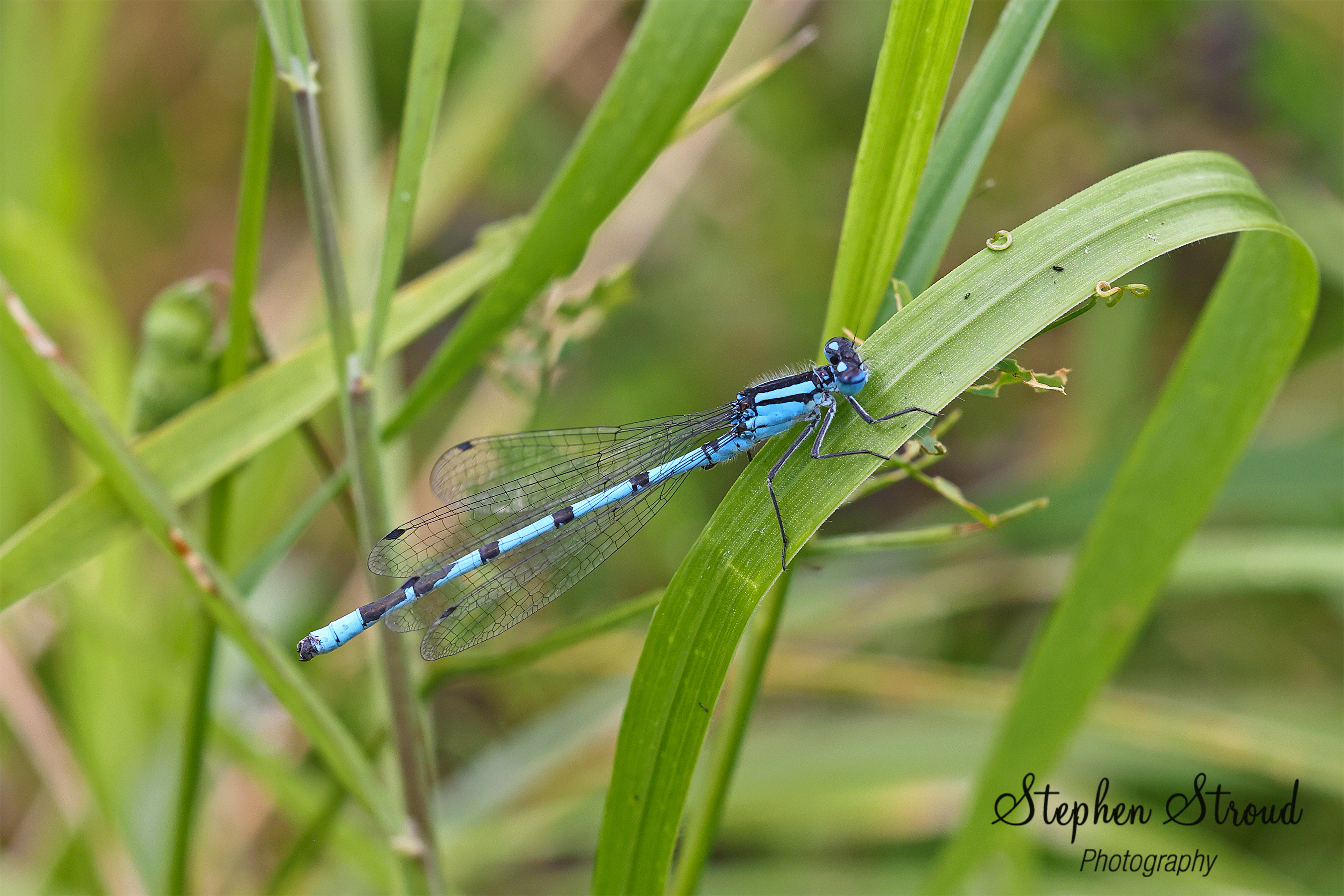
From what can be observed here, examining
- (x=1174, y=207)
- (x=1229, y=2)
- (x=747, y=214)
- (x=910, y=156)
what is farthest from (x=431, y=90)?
(x=1229, y=2)

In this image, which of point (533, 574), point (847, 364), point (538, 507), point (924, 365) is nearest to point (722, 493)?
point (538, 507)

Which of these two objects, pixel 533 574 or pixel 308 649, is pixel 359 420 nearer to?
pixel 308 649

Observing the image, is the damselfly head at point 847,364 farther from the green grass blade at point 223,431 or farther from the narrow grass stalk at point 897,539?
the green grass blade at point 223,431

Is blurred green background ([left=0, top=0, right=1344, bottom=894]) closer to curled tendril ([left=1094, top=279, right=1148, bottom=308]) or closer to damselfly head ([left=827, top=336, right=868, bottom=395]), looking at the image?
damselfly head ([left=827, top=336, right=868, bottom=395])

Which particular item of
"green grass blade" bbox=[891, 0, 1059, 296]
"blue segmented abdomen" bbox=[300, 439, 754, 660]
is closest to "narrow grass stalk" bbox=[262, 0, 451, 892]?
"blue segmented abdomen" bbox=[300, 439, 754, 660]

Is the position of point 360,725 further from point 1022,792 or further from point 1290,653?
point 1290,653

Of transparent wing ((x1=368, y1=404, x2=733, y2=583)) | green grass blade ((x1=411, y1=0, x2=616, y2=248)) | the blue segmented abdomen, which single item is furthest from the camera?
green grass blade ((x1=411, y1=0, x2=616, y2=248))

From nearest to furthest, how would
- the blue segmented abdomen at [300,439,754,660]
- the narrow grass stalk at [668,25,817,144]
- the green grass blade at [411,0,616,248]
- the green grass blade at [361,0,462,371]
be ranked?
1. the green grass blade at [361,0,462,371]
2. the narrow grass stalk at [668,25,817,144]
3. the blue segmented abdomen at [300,439,754,660]
4. the green grass blade at [411,0,616,248]

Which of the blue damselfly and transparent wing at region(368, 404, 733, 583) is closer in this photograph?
the blue damselfly
